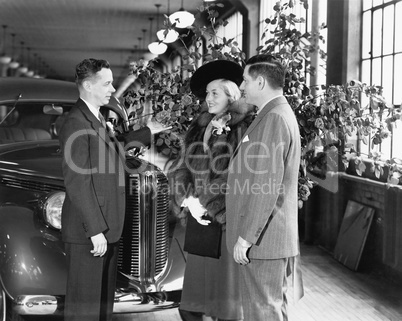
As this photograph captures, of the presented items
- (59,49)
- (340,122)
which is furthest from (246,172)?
(59,49)

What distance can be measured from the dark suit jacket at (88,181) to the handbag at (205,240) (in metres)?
0.43

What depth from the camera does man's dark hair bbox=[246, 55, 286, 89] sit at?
8.02 ft

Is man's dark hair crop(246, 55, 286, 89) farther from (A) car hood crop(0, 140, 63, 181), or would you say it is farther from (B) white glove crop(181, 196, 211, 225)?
(A) car hood crop(0, 140, 63, 181)

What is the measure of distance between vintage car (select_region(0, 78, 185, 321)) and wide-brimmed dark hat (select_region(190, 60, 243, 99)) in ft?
2.07

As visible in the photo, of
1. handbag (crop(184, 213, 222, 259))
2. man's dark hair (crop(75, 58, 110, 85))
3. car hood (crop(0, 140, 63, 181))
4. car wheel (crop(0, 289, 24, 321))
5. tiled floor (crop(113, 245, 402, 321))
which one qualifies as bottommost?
tiled floor (crop(113, 245, 402, 321))

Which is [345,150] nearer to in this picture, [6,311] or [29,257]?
[29,257]

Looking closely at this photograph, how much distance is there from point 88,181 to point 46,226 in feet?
2.24

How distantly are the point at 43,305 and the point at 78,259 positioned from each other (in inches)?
16.4

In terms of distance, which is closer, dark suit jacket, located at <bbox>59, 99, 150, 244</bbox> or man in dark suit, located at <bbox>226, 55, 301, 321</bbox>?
man in dark suit, located at <bbox>226, 55, 301, 321</bbox>

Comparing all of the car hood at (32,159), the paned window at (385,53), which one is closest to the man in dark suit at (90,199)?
the car hood at (32,159)

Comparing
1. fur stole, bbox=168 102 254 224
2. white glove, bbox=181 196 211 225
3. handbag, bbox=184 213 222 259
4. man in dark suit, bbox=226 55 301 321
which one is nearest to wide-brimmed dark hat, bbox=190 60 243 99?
fur stole, bbox=168 102 254 224

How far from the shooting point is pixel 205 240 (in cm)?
286

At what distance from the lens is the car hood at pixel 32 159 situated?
10.5ft

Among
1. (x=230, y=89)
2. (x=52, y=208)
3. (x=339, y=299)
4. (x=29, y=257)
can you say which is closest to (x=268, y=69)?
(x=230, y=89)
